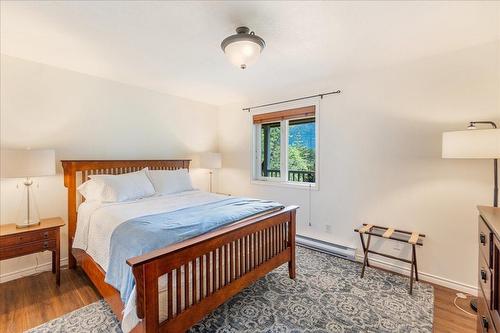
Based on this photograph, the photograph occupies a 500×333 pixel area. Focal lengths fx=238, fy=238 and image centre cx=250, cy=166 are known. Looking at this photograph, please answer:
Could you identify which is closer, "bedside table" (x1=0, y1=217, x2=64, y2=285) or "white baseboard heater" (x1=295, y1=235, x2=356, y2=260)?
"bedside table" (x1=0, y1=217, x2=64, y2=285)

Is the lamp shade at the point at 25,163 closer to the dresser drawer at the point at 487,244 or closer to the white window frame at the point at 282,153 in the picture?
the white window frame at the point at 282,153

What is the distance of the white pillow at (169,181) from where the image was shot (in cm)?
317

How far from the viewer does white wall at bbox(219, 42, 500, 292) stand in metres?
2.28

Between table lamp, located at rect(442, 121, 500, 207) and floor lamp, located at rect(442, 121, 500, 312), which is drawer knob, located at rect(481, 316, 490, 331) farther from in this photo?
table lamp, located at rect(442, 121, 500, 207)

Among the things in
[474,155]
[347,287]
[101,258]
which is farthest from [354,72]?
[101,258]

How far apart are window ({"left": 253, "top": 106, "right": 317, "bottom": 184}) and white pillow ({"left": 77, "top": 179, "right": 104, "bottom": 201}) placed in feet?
7.84

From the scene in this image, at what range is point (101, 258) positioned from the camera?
1.94 m

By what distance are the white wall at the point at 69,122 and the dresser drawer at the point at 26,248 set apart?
53cm

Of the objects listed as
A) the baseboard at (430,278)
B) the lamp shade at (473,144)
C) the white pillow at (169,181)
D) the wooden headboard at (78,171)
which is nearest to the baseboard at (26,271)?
the wooden headboard at (78,171)

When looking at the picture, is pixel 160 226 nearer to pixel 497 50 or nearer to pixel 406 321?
pixel 406 321

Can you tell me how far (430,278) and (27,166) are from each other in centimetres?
413

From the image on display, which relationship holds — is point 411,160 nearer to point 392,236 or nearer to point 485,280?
point 392,236

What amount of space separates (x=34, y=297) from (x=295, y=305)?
2.36m

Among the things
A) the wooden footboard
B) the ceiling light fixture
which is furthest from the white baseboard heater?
the ceiling light fixture
